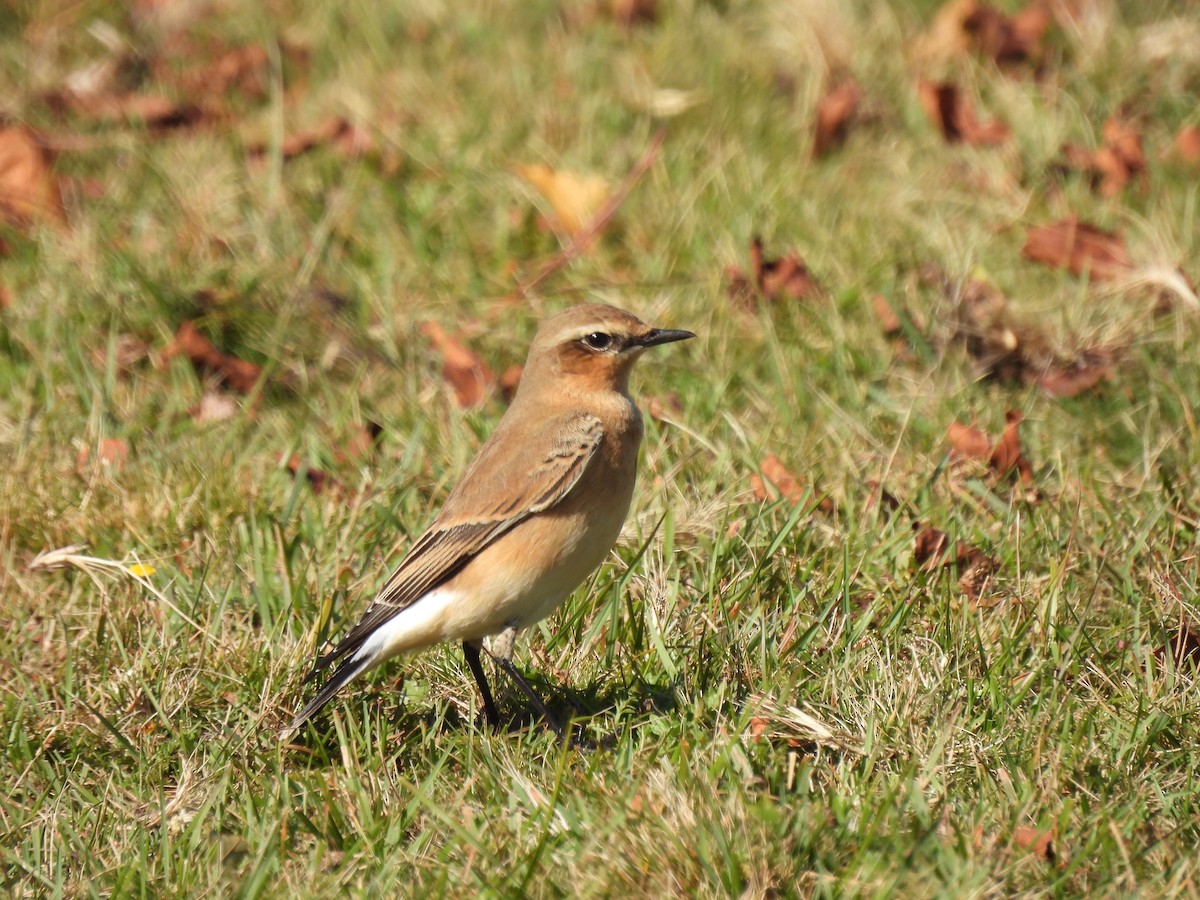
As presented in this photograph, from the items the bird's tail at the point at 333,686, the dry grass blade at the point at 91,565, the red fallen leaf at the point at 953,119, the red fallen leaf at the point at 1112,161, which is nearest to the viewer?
the bird's tail at the point at 333,686

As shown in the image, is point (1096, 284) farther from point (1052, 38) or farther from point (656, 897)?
point (656, 897)

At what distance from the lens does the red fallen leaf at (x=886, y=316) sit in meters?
7.46

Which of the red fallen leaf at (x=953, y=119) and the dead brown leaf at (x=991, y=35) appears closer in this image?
the red fallen leaf at (x=953, y=119)

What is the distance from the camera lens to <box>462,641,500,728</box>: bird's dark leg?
544 cm

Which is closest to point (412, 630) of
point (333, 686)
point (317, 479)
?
point (333, 686)

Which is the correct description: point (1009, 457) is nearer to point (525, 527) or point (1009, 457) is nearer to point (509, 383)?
point (525, 527)

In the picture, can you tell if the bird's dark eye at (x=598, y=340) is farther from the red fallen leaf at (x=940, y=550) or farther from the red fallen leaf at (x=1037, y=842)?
the red fallen leaf at (x=1037, y=842)

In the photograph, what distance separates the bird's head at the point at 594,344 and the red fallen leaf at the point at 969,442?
4.53ft

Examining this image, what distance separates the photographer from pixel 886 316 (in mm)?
7520

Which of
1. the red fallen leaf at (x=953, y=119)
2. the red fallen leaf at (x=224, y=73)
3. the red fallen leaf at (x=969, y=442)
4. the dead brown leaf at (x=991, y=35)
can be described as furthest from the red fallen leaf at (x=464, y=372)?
the dead brown leaf at (x=991, y=35)

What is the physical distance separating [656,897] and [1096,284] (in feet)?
15.4

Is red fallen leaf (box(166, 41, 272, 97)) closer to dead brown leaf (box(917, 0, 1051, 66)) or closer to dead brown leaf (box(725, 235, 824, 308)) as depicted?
dead brown leaf (box(725, 235, 824, 308))

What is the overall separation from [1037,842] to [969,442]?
2550mm

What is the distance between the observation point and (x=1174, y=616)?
536cm
